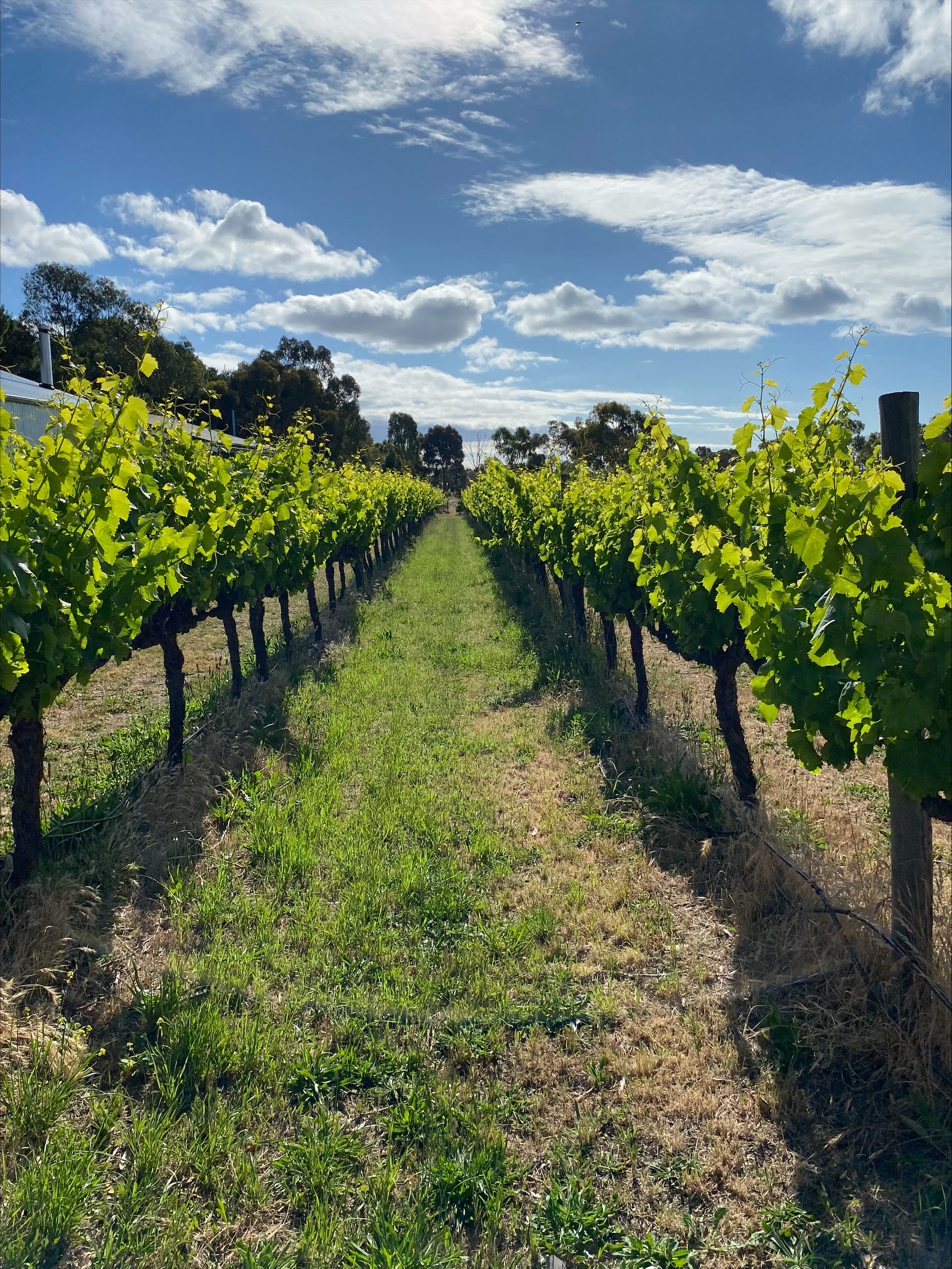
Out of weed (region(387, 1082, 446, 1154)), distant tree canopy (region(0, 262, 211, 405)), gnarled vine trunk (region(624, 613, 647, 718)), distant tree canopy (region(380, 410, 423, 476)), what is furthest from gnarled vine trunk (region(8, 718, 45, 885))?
distant tree canopy (region(380, 410, 423, 476))

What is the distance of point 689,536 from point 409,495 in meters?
23.4

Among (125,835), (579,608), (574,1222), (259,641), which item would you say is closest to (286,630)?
(259,641)

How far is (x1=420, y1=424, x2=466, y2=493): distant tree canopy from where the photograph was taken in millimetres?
90375

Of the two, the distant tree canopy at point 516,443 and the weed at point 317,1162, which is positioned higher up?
the distant tree canopy at point 516,443

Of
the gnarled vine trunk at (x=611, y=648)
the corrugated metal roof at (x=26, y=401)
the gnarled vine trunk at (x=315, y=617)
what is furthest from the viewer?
the corrugated metal roof at (x=26, y=401)

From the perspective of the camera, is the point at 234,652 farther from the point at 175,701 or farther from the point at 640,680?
the point at 640,680

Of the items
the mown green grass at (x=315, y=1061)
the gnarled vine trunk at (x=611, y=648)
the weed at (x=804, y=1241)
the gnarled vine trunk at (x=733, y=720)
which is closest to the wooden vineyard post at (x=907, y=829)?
the weed at (x=804, y=1241)

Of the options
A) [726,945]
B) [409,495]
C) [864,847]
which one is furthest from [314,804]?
[409,495]

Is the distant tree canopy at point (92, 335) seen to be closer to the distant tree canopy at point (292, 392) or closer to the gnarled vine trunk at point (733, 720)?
the distant tree canopy at point (292, 392)

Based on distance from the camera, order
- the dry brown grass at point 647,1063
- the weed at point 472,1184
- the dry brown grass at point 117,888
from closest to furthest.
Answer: the weed at point 472,1184, the dry brown grass at point 647,1063, the dry brown grass at point 117,888

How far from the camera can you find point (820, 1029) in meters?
3.47

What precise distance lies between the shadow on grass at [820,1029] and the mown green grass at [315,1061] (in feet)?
2.93

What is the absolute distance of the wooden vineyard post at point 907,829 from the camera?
360 centimetres

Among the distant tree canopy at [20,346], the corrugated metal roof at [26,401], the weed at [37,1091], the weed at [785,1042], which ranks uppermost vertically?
the distant tree canopy at [20,346]
